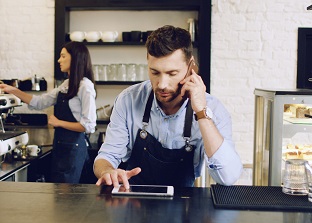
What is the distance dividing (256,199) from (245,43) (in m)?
2.93

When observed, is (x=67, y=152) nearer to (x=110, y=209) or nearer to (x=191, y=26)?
(x=191, y=26)

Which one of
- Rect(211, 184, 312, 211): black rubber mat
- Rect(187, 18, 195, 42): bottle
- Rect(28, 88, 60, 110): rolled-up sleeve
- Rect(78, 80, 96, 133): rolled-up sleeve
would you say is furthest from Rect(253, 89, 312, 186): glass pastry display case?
Rect(28, 88, 60, 110): rolled-up sleeve

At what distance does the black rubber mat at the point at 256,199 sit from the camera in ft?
4.57

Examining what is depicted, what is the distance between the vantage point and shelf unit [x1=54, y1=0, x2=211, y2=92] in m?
4.10

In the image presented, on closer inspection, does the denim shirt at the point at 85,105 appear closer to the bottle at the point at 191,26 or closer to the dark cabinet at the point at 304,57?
the bottle at the point at 191,26

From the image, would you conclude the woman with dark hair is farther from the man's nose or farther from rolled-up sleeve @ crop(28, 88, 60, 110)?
the man's nose

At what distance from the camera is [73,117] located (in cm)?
336

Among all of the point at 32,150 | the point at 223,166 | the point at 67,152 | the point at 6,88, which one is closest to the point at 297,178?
the point at 223,166

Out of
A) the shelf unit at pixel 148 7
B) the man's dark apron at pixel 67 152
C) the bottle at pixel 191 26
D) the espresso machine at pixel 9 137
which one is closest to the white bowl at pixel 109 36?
the shelf unit at pixel 148 7

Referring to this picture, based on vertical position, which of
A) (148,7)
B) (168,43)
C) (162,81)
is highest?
(148,7)

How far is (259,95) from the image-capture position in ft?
9.09

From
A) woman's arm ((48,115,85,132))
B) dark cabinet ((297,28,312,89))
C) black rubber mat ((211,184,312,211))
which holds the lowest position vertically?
black rubber mat ((211,184,312,211))

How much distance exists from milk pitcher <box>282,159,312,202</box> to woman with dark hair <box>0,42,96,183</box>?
6.38ft

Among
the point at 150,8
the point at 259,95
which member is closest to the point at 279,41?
the point at 150,8
